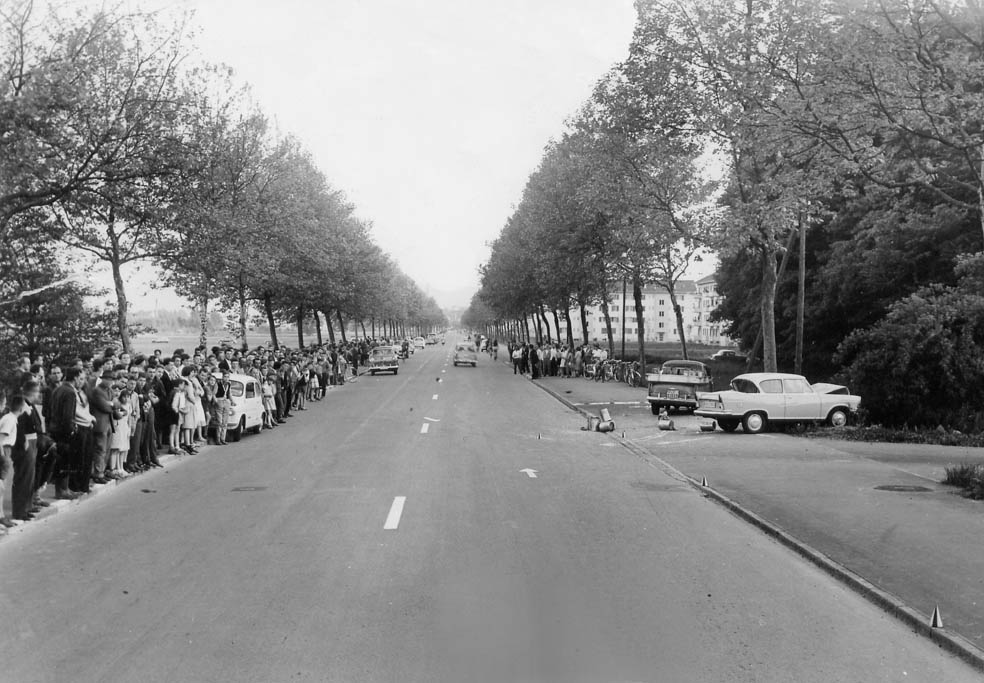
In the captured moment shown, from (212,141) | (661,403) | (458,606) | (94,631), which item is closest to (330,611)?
(458,606)

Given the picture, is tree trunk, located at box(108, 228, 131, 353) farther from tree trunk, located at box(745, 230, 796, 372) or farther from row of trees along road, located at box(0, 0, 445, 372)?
tree trunk, located at box(745, 230, 796, 372)

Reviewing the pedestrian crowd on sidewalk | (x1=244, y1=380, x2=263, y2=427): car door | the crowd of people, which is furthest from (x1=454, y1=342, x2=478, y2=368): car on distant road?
(x1=244, y1=380, x2=263, y2=427): car door

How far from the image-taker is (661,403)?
27250mm

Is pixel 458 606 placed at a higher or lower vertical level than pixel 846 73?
lower

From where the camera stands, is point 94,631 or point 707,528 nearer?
point 94,631

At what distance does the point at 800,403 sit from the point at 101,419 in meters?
16.7

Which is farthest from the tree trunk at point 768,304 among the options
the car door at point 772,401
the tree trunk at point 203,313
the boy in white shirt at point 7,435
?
the boy in white shirt at point 7,435

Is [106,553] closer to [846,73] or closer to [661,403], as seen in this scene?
[846,73]

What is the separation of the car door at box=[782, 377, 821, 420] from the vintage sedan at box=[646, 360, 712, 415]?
492 cm

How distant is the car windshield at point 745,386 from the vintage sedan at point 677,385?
4114 millimetres

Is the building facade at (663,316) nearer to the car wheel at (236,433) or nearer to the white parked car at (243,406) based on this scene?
the white parked car at (243,406)

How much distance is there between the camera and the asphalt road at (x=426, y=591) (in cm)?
557

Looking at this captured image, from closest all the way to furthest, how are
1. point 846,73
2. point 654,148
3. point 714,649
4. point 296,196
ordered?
1. point 714,649
2. point 846,73
3. point 654,148
4. point 296,196

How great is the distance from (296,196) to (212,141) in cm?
1589
